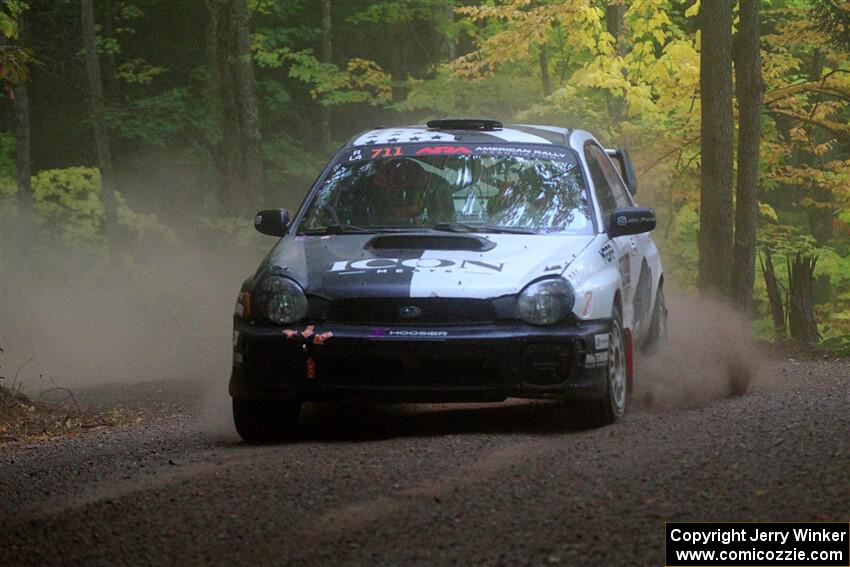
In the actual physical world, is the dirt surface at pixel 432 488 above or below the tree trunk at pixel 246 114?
below

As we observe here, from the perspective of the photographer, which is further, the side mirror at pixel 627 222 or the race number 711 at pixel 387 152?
the race number 711 at pixel 387 152

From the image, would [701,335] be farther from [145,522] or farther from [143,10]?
[143,10]

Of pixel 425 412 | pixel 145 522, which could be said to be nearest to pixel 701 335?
pixel 425 412

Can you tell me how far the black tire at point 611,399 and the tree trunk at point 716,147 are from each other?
30.2 ft

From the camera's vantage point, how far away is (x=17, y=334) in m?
25.1

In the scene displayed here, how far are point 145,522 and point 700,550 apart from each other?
241 centimetres

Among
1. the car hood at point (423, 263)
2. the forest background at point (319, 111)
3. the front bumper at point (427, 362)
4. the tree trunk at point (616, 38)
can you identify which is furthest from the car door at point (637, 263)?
the tree trunk at point (616, 38)

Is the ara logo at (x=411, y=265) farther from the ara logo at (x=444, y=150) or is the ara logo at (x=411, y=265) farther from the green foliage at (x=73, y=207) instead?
the green foliage at (x=73, y=207)

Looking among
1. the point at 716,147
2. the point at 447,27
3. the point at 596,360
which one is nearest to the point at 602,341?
the point at 596,360

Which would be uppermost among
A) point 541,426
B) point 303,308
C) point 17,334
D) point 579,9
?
point 579,9

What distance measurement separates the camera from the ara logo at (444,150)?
31.3 feet

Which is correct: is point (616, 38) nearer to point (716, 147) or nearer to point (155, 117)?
point (716, 147)

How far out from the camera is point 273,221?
9.25 meters

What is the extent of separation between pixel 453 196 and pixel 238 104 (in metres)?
15.8
